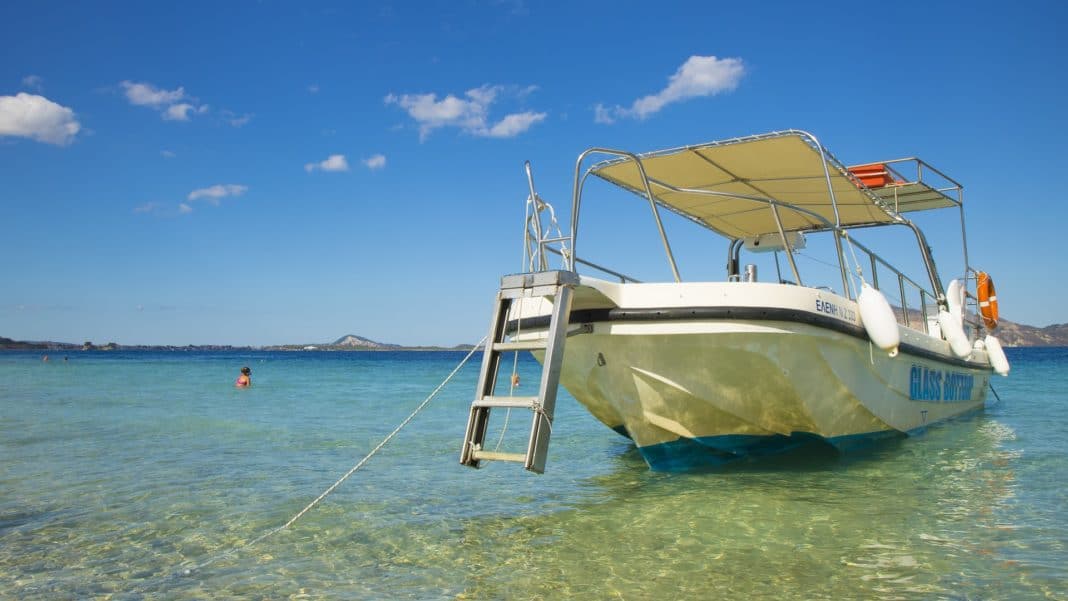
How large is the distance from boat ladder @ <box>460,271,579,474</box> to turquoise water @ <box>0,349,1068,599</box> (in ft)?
1.89

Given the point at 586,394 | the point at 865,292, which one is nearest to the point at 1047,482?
the point at 865,292

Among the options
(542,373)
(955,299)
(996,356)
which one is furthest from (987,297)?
(542,373)

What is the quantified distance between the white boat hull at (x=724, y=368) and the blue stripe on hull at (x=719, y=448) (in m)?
0.01

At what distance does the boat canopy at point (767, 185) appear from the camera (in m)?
7.23

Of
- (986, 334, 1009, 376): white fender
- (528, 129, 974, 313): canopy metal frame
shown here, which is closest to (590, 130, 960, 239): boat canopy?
(528, 129, 974, 313): canopy metal frame

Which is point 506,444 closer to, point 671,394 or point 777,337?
point 671,394

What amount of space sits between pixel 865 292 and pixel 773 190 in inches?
94.9

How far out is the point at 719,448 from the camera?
7172 mm

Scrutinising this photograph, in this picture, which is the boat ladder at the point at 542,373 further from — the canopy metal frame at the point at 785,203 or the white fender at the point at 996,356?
the white fender at the point at 996,356

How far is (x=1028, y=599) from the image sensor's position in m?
3.85

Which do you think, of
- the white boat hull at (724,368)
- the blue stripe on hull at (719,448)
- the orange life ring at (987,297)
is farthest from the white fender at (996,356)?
the blue stripe on hull at (719,448)

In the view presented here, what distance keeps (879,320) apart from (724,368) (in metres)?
1.71

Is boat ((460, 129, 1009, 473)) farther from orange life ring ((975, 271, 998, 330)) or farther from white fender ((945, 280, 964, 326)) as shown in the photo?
orange life ring ((975, 271, 998, 330))

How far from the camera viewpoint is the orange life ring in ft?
42.8
